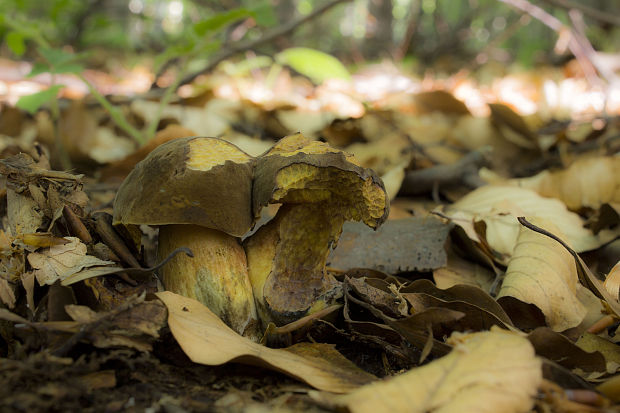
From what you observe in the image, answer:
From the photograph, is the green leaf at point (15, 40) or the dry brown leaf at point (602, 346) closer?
the dry brown leaf at point (602, 346)

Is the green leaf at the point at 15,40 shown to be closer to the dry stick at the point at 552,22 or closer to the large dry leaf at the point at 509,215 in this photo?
the large dry leaf at the point at 509,215

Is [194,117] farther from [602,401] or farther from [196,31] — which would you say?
[602,401]

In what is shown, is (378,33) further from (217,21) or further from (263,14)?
(217,21)

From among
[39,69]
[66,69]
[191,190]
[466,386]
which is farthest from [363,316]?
[39,69]

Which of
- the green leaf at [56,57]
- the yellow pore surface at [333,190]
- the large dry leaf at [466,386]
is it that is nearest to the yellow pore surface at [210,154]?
the yellow pore surface at [333,190]

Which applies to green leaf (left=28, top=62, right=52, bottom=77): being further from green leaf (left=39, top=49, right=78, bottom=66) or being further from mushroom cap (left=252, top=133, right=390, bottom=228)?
mushroom cap (left=252, top=133, right=390, bottom=228)

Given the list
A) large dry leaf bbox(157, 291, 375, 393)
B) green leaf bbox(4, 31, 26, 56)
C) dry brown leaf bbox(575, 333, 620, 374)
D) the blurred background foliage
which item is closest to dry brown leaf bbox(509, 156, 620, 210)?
dry brown leaf bbox(575, 333, 620, 374)

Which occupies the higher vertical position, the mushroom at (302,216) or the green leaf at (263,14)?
the green leaf at (263,14)
